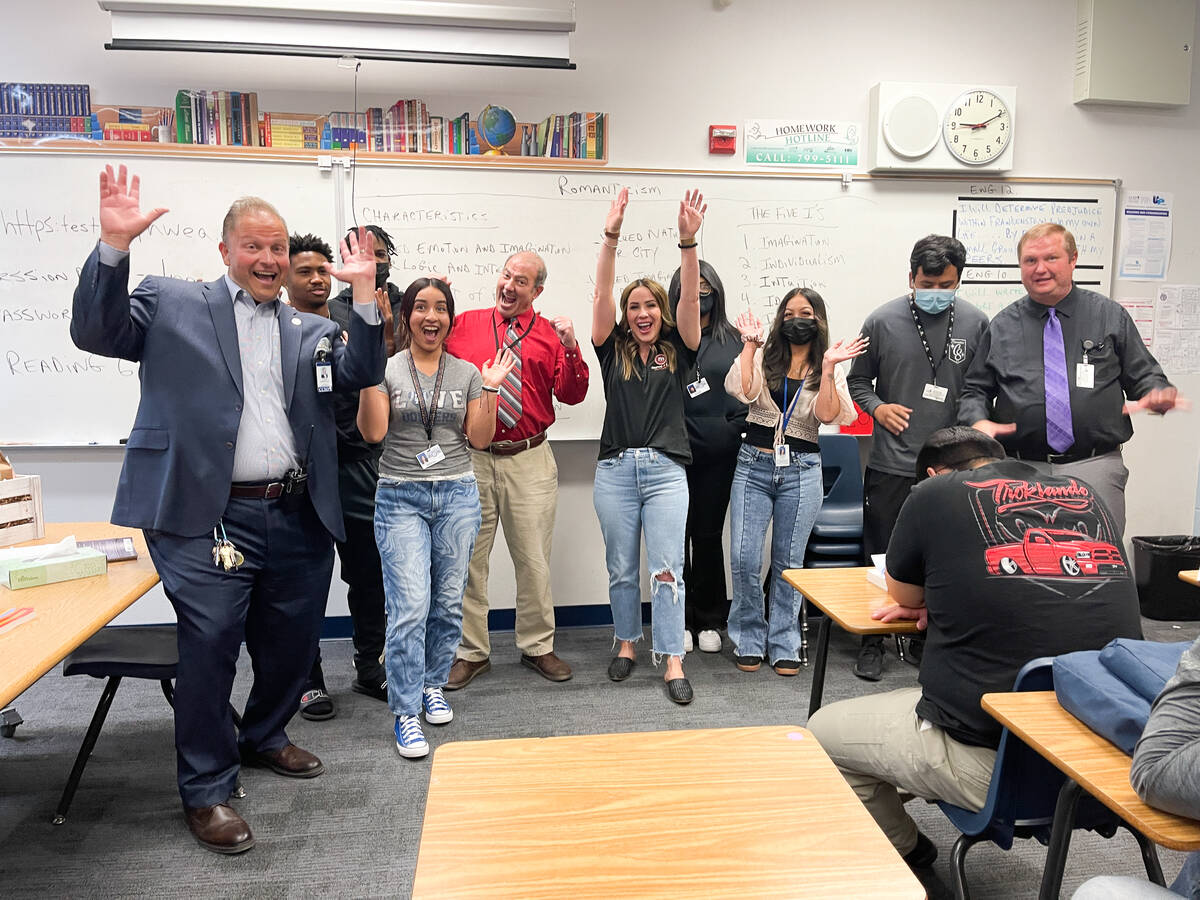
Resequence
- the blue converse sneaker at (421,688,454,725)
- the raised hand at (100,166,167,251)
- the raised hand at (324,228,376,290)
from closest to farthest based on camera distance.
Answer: the raised hand at (100,166,167,251) → the raised hand at (324,228,376,290) → the blue converse sneaker at (421,688,454,725)

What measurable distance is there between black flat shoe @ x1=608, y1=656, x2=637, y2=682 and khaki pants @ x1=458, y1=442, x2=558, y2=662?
289 mm

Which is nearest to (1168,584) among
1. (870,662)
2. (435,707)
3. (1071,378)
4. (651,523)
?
(1071,378)

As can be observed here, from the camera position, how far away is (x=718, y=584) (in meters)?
3.84

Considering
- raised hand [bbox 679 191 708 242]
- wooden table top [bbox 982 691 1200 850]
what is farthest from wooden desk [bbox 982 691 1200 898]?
raised hand [bbox 679 191 708 242]

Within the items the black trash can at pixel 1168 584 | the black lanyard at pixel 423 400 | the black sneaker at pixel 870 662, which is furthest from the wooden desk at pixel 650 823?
the black trash can at pixel 1168 584

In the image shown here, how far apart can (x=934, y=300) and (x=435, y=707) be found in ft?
8.66

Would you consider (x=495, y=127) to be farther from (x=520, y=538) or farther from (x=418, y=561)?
(x=418, y=561)

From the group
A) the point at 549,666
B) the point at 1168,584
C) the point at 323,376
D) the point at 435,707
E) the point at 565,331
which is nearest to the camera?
the point at 323,376

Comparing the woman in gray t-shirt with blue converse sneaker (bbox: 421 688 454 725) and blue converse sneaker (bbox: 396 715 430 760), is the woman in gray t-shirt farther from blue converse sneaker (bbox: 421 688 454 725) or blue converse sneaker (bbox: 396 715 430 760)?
blue converse sneaker (bbox: 421 688 454 725)

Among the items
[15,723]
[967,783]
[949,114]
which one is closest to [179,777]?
[15,723]

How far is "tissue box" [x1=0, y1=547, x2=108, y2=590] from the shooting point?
212cm

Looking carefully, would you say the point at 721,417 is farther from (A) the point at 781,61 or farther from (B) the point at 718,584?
(A) the point at 781,61

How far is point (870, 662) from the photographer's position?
3.45m

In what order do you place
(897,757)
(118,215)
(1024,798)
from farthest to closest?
1. (118,215)
2. (897,757)
3. (1024,798)
